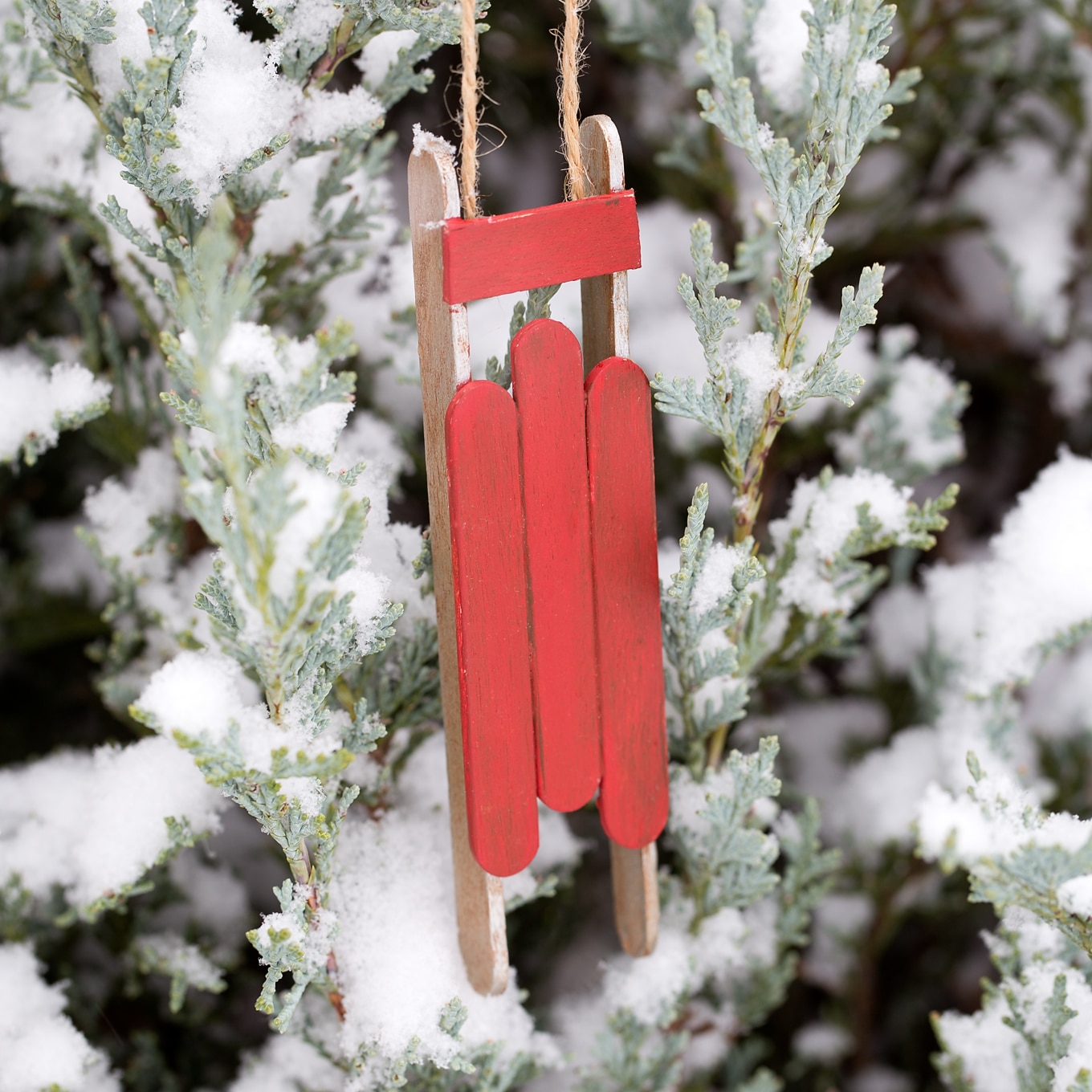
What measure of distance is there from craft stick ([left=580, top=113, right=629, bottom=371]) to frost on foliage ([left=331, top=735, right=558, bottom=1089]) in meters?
0.58

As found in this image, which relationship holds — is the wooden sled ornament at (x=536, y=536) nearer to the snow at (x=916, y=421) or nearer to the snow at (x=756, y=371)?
the snow at (x=756, y=371)

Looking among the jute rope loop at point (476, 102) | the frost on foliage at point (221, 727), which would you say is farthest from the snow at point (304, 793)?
the jute rope loop at point (476, 102)

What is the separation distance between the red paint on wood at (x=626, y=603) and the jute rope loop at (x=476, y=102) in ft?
0.60

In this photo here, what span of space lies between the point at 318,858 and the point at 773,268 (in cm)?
100

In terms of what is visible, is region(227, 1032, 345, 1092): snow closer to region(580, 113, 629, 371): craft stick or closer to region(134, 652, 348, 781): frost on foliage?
region(134, 652, 348, 781): frost on foliage

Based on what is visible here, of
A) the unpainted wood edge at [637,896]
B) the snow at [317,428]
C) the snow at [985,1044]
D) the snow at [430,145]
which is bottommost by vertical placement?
the snow at [985,1044]

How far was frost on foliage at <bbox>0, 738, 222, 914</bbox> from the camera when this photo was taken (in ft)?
3.44

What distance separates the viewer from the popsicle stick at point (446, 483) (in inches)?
34.7

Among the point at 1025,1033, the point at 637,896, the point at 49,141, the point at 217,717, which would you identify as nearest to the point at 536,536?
the point at 217,717

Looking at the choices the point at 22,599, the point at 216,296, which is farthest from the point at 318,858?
the point at 22,599

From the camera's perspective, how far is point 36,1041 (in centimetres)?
107

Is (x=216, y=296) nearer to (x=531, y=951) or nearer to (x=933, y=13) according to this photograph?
(x=531, y=951)

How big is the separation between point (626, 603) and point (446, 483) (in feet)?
0.71

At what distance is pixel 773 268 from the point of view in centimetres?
143
